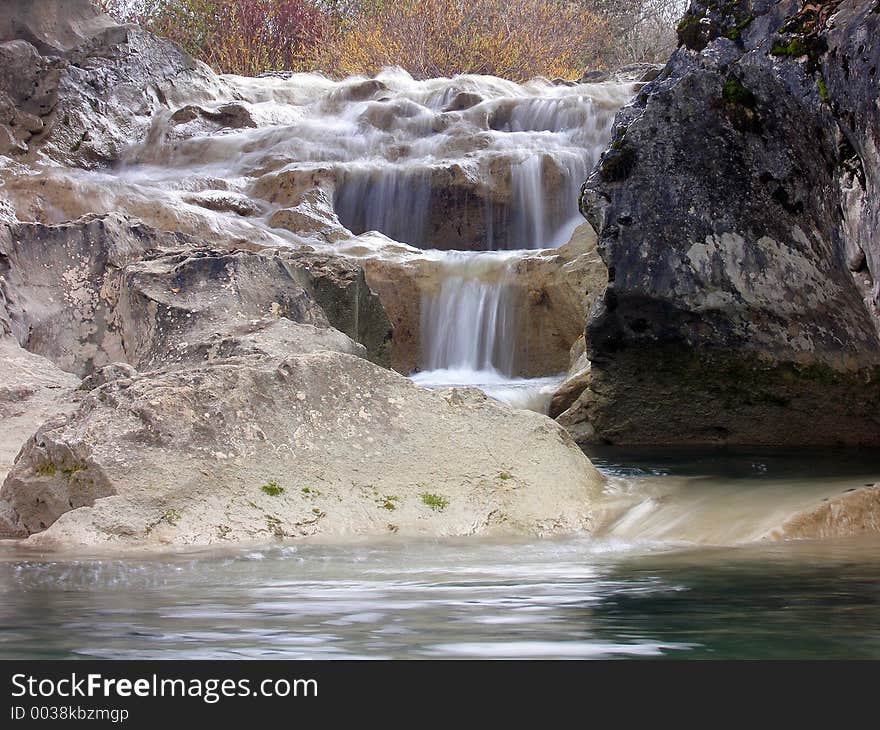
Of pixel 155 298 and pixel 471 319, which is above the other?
pixel 155 298

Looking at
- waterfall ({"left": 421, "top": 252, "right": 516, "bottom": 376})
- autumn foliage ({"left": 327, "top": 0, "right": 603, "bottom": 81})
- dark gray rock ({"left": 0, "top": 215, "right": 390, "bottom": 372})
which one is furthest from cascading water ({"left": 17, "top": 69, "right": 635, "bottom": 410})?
autumn foliage ({"left": 327, "top": 0, "right": 603, "bottom": 81})

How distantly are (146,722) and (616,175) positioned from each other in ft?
15.6

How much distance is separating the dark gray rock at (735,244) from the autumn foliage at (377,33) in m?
19.5

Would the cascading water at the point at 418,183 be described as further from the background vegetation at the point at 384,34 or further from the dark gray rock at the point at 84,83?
the background vegetation at the point at 384,34

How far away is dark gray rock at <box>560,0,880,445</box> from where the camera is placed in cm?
511

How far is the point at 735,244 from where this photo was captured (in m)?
5.54

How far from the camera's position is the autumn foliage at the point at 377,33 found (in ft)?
81.1

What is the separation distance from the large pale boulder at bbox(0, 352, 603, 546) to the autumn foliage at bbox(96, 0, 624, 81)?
21261mm

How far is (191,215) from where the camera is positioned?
1098 centimetres

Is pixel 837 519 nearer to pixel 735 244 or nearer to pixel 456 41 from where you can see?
pixel 735 244

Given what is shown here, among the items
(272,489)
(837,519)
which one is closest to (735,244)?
(837,519)

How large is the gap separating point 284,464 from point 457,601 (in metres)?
1.49

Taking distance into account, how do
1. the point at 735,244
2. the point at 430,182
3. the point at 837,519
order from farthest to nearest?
1. the point at 430,182
2. the point at 735,244
3. the point at 837,519

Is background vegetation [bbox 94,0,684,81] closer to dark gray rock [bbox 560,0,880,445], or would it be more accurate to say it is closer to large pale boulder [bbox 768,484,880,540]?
dark gray rock [bbox 560,0,880,445]
